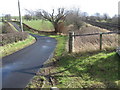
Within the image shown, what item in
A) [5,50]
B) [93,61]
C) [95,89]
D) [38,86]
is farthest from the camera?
[5,50]

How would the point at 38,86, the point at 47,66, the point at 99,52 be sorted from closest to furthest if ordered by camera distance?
the point at 38,86, the point at 47,66, the point at 99,52

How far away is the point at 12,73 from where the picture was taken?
604 centimetres

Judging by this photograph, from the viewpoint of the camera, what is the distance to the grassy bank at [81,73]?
15.6 feet

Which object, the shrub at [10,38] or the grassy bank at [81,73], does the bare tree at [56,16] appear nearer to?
Result: the shrub at [10,38]

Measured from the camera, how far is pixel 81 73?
5574 mm

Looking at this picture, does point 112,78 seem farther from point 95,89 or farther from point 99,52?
point 99,52

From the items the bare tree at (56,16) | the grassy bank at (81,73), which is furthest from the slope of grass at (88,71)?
the bare tree at (56,16)

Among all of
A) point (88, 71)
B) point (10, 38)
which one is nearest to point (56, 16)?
point (10, 38)

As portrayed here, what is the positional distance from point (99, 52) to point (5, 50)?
6918 mm

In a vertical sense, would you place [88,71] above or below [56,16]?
below

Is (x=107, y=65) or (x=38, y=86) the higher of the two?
(x=107, y=65)

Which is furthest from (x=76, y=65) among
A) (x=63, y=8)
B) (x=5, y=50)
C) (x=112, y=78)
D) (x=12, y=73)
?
(x=63, y=8)

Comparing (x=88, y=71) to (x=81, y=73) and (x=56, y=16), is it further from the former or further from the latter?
(x=56, y=16)

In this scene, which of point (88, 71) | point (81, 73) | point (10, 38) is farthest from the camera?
point (10, 38)
